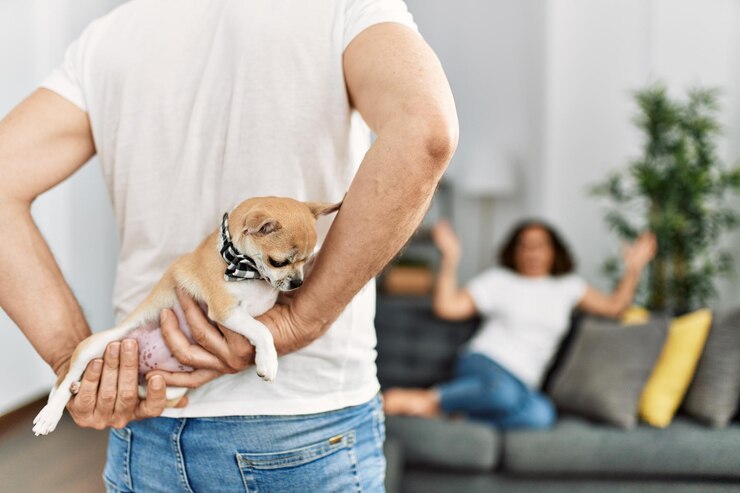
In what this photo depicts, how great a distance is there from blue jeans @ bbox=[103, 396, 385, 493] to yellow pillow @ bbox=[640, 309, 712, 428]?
83.0 inches

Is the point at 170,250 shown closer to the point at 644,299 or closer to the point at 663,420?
the point at 663,420

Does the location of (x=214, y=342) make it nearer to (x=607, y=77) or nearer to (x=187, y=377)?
(x=187, y=377)

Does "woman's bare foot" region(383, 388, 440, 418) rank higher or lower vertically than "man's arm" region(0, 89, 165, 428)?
lower

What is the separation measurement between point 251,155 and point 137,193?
0.57ft

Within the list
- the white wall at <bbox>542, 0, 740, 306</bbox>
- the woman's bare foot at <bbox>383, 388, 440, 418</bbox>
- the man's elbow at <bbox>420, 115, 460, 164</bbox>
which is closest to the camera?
the man's elbow at <bbox>420, 115, 460, 164</bbox>

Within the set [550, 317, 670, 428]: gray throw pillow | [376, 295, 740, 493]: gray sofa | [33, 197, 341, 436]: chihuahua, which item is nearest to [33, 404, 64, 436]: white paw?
[33, 197, 341, 436]: chihuahua

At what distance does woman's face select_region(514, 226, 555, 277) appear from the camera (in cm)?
335

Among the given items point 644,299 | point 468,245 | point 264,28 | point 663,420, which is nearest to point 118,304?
point 264,28

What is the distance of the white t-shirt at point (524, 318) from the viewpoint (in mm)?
3152

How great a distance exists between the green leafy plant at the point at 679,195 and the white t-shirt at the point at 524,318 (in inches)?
25.3

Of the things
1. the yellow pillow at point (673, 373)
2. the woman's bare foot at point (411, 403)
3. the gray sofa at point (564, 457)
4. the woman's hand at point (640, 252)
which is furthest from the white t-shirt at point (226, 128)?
the woman's hand at point (640, 252)

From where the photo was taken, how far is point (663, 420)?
8.79 feet

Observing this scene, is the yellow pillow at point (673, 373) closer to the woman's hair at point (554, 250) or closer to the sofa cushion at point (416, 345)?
the woman's hair at point (554, 250)

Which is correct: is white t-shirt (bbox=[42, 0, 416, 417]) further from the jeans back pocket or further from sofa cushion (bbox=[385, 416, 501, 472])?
sofa cushion (bbox=[385, 416, 501, 472])
